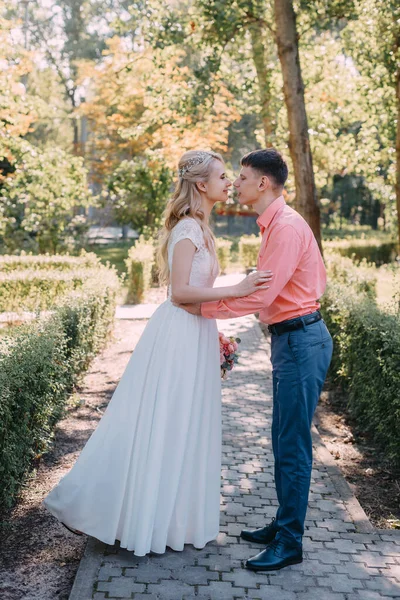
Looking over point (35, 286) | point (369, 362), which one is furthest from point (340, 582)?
point (35, 286)

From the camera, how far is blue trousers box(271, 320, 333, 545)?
403cm

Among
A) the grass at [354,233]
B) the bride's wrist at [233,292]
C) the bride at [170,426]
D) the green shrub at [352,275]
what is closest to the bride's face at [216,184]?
the bride at [170,426]

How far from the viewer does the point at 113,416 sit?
14.0 ft

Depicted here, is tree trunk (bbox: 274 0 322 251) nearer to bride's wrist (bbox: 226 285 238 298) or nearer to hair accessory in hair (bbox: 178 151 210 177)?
hair accessory in hair (bbox: 178 151 210 177)

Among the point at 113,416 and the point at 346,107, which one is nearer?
the point at 113,416

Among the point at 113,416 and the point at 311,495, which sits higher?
the point at 113,416

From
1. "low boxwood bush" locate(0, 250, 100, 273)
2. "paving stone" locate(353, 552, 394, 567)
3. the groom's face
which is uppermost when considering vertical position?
the groom's face

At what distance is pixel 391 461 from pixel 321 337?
267 cm

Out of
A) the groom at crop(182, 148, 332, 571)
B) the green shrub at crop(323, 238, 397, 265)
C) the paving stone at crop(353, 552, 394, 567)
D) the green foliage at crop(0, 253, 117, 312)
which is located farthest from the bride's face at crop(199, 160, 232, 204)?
the green shrub at crop(323, 238, 397, 265)

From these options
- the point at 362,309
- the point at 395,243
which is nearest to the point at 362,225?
the point at 395,243

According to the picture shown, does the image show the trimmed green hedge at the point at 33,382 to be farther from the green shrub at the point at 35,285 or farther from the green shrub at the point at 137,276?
the green shrub at the point at 137,276

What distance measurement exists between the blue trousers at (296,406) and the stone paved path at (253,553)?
0.99 feet

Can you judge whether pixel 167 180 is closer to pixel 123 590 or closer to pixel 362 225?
pixel 123 590

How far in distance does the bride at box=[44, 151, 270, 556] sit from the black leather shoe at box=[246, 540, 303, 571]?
1.19 feet
